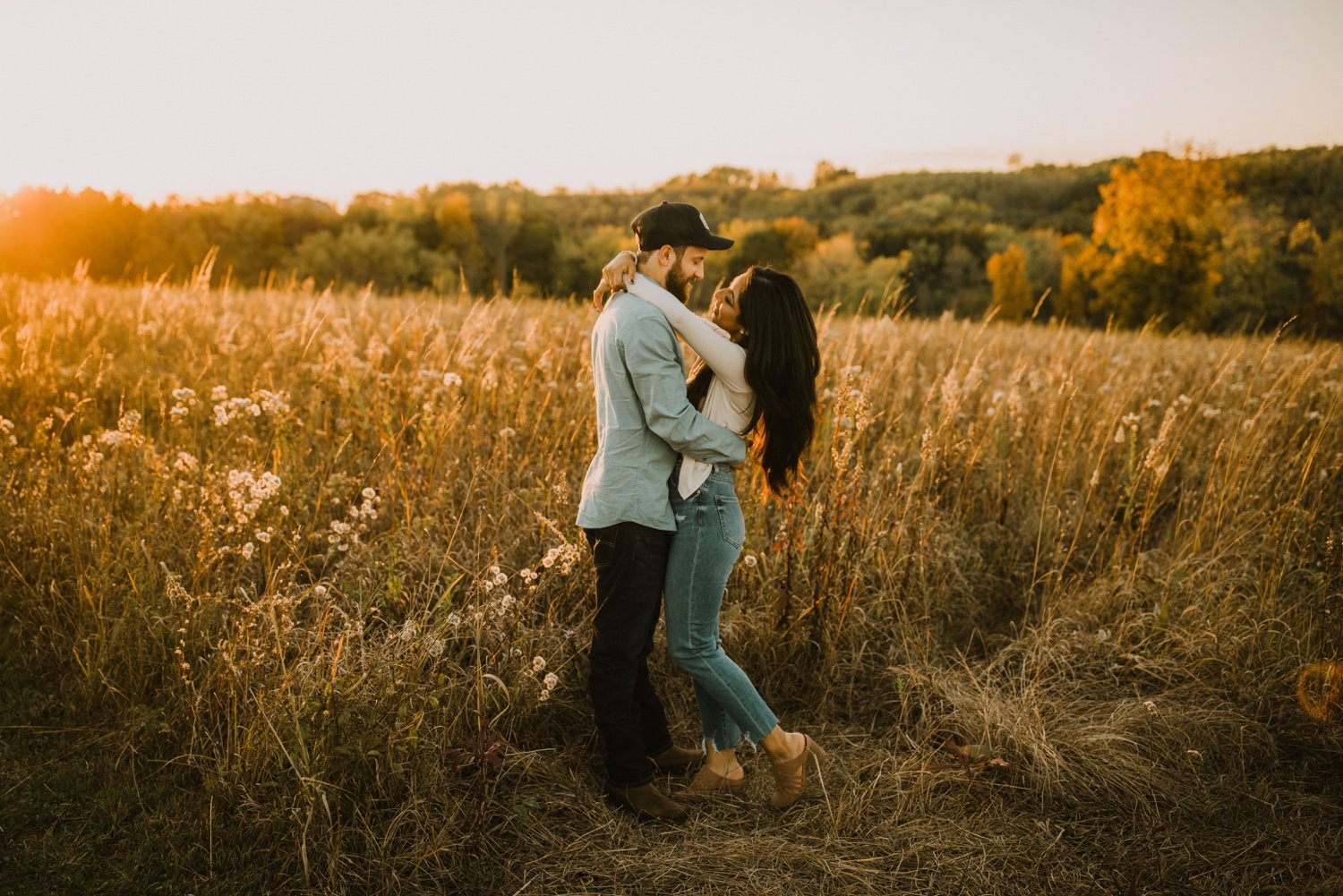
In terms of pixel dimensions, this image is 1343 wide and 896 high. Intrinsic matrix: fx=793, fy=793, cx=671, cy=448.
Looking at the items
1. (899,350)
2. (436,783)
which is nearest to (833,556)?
(436,783)

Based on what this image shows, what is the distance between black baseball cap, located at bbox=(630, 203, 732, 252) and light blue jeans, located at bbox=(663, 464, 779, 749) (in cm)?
81

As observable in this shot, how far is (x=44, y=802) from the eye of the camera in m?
2.78

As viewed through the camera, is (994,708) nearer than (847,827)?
No

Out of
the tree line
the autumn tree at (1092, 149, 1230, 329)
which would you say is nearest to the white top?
the tree line

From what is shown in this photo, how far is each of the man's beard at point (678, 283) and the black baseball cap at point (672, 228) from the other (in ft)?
0.32

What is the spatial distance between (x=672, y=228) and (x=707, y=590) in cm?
129

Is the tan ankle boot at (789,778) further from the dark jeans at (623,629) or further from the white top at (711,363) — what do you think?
the white top at (711,363)

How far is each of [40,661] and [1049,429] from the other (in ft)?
19.7

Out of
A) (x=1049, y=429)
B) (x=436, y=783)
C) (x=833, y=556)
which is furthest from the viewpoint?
(x=1049, y=429)

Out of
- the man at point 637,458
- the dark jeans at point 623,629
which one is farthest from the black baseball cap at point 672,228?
the dark jeans at point 623,629

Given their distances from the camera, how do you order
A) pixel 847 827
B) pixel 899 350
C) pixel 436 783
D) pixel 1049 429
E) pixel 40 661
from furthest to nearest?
→ 1. pixel 899 350
2. pixel 1049 429
3. pixel 40 661
4. pixel 847 827
5. pixel 436 783

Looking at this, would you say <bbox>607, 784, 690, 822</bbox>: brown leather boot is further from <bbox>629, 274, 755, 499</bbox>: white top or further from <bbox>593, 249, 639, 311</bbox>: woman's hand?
<bbox>593, 249, 639, 311</bbox>: woman's hand

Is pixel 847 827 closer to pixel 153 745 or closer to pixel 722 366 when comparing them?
pixel 722 366

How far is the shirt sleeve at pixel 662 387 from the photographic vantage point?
2646 mm
